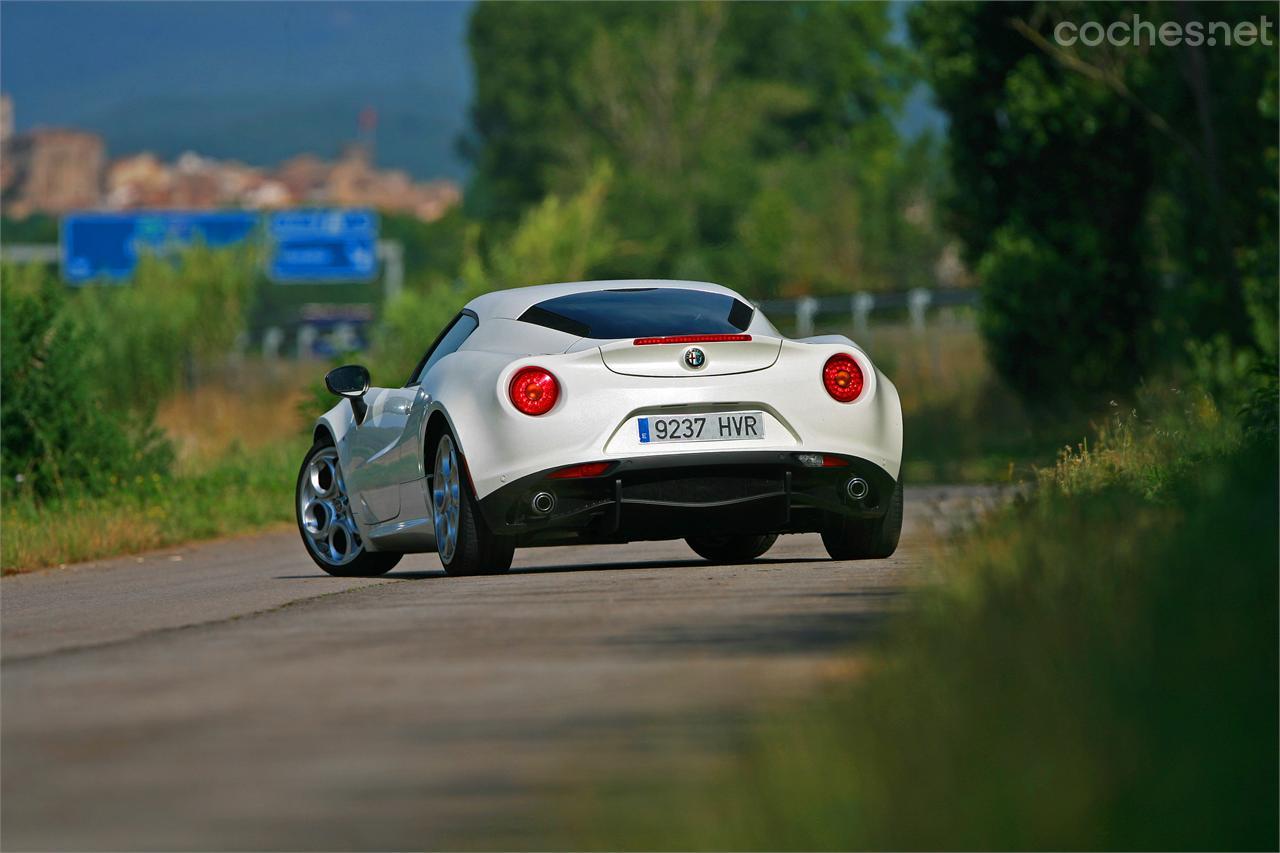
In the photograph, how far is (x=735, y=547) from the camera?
12.8 meters

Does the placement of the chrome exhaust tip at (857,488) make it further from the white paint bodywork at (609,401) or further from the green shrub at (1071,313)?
the green shrub at (1071,313)

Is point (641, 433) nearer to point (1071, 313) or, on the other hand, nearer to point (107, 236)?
point (1071, 313)

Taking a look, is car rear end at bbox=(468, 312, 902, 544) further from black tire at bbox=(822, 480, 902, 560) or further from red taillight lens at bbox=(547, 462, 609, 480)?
black tire at bbox=(822, 480, 902, 560)

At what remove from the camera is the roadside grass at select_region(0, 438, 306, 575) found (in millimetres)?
15133

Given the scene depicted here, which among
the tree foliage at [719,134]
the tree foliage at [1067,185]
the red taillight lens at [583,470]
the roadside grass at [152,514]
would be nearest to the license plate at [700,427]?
the red taillight lens at [583,470]

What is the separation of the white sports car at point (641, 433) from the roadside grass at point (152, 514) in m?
4.52

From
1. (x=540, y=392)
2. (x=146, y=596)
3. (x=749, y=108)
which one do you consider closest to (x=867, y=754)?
(x=540, y=392)

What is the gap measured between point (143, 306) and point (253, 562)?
1856 centimetres

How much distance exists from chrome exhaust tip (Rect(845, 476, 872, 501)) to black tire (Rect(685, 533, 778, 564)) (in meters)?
1.76

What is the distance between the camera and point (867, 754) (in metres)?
4.87

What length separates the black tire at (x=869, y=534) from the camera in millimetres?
11156

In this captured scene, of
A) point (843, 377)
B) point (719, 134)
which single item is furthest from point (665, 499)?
point (719, 134)

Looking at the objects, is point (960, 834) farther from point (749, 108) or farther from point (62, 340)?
point (749, 108)

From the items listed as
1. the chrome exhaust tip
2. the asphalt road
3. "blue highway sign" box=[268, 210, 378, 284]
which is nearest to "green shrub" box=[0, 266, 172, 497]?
the asphalt road
